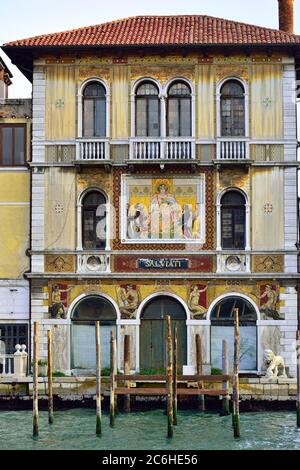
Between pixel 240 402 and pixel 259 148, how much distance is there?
6.41 meters

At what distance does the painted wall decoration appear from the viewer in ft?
97.2

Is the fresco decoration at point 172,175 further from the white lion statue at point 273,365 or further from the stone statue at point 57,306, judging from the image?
the white lion statue at point 273,365

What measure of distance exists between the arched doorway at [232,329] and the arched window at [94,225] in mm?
3403

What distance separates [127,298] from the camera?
96.9 feet

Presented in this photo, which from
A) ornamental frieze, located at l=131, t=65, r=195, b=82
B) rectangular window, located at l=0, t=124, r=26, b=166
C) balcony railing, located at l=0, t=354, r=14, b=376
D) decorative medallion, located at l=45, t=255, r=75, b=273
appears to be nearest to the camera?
balcony railing, located at l=0, t=354, r=14, b=376

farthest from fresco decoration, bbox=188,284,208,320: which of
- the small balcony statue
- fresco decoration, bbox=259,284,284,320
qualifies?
Answer: the small balcony statue

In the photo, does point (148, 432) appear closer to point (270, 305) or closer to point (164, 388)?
point (164, 388)

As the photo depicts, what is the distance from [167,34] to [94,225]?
5351mm

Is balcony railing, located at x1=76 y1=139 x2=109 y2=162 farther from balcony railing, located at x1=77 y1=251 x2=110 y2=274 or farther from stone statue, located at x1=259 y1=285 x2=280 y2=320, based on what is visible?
stone statue, located at x1=259 y1=285 x2=280 y2=320

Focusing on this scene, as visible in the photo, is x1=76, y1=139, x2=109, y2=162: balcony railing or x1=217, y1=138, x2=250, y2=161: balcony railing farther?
x1=76, y1=139, x2=109, y2=162: balcony railing

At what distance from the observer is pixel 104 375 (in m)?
29.0

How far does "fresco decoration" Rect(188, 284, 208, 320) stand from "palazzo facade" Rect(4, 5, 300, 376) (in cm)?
4
